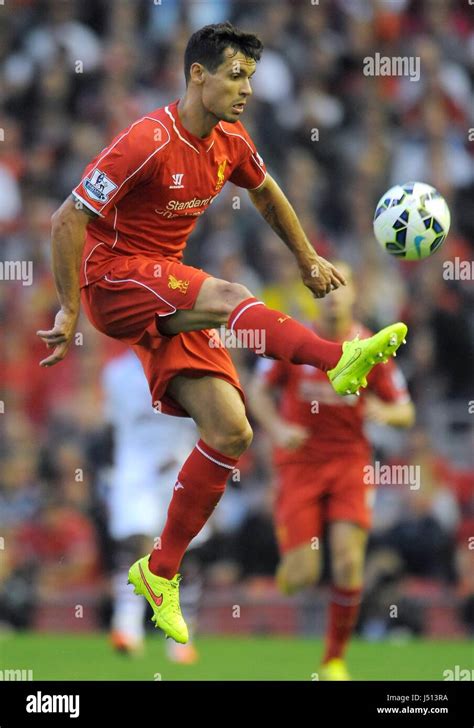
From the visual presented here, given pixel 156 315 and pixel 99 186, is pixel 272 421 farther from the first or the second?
pixel 99 186

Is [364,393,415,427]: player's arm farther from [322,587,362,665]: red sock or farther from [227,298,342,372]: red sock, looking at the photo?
[227,298,342,372]: red sock

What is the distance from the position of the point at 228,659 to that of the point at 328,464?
1866mm

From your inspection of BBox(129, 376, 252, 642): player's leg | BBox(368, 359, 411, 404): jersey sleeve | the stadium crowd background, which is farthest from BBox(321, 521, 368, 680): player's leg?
the stadium crowd background

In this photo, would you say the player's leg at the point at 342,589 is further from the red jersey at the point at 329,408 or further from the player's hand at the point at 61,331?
the player's hand at the point at 61,331

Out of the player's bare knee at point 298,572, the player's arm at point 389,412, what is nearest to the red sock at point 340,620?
the player's bare knee at point 298,572

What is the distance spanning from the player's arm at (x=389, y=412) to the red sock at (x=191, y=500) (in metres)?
2.09

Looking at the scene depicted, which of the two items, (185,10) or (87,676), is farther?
(185,10)

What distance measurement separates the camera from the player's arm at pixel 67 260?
21.5 feet

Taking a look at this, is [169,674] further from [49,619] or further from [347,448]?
[49,619]

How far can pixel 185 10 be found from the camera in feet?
45.3

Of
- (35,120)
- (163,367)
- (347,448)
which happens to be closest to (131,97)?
(35,120)

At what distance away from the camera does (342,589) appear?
915 cm

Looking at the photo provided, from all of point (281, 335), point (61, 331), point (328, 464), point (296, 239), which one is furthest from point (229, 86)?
point (328, 464)
